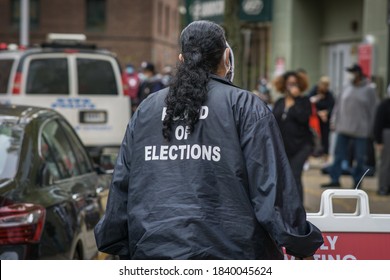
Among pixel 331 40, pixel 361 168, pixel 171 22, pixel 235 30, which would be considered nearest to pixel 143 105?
pixel 235 30

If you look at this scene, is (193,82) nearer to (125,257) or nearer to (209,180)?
(209,180)

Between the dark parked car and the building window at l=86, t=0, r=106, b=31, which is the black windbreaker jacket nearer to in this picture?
the dark parked car

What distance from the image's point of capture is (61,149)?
278 inches


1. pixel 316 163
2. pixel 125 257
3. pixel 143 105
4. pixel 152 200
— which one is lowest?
pixel 316 163

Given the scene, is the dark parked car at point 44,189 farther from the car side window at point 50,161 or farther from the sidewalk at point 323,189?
the sidewalk at point 323,189

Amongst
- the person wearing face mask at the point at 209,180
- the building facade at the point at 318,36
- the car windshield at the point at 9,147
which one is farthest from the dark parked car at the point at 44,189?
the building facade at the point at 318,36

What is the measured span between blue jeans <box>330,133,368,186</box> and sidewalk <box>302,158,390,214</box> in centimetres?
31

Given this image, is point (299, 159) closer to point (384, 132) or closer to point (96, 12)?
point (384, 132)

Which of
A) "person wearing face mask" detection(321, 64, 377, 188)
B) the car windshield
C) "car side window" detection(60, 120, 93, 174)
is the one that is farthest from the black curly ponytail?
"person wearing face mask" detection(321, 64, 377, 188)

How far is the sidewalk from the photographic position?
1207cm

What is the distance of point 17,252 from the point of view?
5402mm

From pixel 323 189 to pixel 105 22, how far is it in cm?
4217

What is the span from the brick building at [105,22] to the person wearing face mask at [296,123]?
44.5 meters

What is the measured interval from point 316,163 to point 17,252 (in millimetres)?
14815
